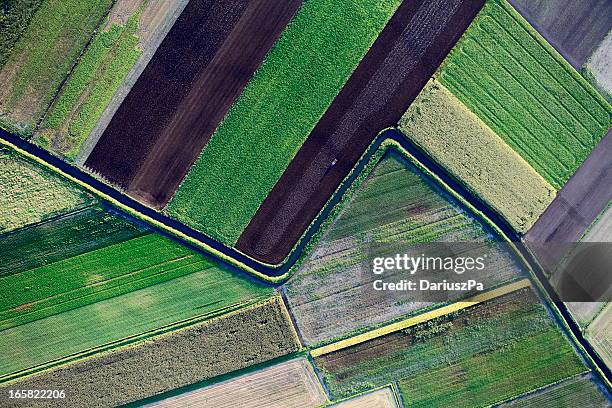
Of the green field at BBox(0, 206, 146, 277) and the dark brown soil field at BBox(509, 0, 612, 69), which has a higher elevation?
the dark brown soil field at BBox(509, 0, 612, 69)

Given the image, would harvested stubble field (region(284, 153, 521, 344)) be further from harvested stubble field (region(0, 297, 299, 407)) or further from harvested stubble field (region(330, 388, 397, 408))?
harvested stubble field (region(330, 388, 397, 408))

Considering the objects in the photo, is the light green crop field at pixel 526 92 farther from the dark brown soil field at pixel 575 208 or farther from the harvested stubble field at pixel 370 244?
the harvested stubble field at pixel 370 244

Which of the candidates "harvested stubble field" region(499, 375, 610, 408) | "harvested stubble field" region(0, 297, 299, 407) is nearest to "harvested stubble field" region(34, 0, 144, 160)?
"harvested stubble field" region(0, 297, 299, 407)

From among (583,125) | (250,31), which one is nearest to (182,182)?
(250,31)

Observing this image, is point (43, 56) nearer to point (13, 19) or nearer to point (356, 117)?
point (13, 19)

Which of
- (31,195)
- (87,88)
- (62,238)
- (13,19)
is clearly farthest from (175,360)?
(13,19)

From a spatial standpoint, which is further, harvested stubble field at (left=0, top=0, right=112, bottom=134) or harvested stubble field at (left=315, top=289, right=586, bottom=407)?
harvested stubble field at (left=315, top=289, right=586, bottom=407)

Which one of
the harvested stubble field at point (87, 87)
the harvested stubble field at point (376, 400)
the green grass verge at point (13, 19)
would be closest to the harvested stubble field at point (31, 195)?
the harvested stubble field at point (87, 87)
